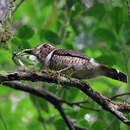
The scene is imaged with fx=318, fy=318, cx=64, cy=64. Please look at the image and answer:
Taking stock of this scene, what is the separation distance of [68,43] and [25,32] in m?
0.86

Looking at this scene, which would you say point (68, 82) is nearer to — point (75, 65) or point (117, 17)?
point (75, 65)

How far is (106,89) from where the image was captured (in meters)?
4.96

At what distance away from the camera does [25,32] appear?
3.40 m

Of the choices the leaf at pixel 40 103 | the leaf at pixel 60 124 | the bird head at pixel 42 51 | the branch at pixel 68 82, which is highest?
the bird head at pixel 42 51

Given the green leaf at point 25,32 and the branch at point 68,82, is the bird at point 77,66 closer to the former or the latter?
the branch at point 68,82

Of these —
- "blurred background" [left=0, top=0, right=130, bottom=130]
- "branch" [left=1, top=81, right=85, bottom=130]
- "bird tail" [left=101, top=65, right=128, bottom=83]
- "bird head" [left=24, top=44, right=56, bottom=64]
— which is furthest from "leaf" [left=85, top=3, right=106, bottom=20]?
"bird tail" [left=101, top=65, right=128, bottom=83]

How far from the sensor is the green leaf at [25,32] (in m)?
3.38

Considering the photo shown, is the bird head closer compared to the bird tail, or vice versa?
the bird tail

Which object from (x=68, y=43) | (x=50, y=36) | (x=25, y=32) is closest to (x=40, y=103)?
(x=68, y=43)

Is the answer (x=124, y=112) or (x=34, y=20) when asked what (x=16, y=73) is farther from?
(x=34, y=20)

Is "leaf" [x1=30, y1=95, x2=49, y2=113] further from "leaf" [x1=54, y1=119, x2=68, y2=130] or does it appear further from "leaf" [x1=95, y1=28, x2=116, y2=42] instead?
"leaf" [x1=95, y1=28, x2=116, y2=42]

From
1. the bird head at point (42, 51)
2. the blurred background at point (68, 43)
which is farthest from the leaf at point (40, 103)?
the bird head at point (42, 51)

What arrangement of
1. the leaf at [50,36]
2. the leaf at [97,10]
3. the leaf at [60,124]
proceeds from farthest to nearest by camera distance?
the leaf at [97,10] → the leaf at [60,124] → the leaf at [50,36]

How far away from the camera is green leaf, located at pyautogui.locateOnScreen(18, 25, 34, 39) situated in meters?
3.38
